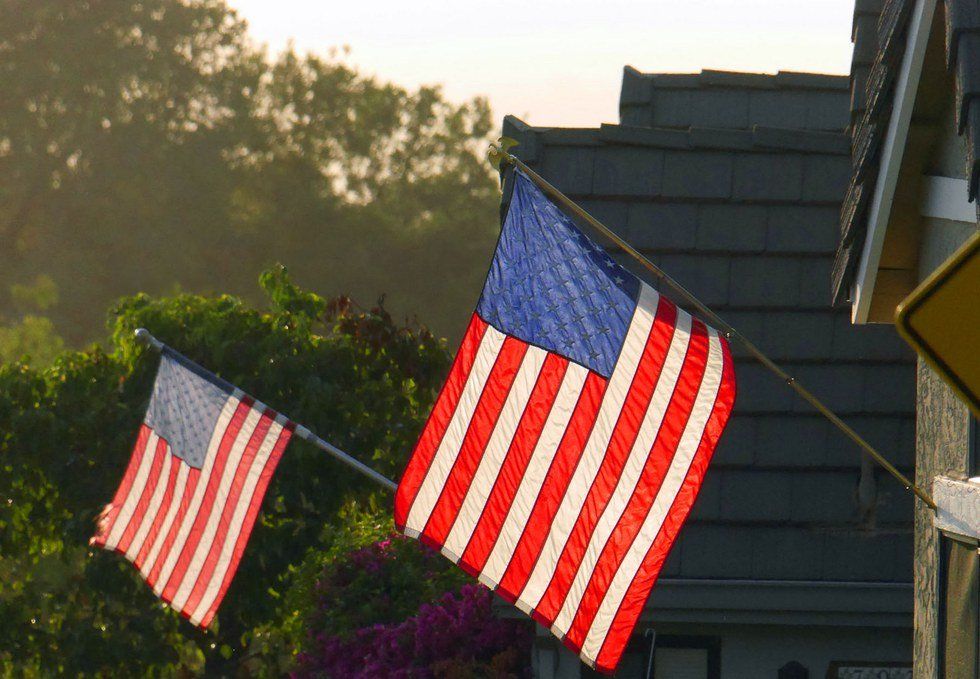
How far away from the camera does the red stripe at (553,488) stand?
6.38m

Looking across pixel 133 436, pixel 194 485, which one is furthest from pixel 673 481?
pixel 133 436

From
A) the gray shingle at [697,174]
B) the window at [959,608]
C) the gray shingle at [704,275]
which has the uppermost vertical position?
the gray shingle at [697,174]

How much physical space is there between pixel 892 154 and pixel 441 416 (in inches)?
89.2

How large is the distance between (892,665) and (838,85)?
182 inches

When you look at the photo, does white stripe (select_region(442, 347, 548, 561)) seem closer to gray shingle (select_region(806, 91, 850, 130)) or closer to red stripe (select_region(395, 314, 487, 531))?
red stripe (select_region(395, 314, 487, 531))

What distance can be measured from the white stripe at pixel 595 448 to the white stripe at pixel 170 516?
4.19 m

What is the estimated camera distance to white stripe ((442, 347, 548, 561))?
6527 mm

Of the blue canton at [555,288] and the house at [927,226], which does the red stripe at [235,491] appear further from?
the house at [927,226]

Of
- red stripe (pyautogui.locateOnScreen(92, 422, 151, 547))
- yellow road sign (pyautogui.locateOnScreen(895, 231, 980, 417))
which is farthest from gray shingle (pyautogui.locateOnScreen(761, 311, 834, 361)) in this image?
yellow road sign (pyautogui.locateOnScreen(895, 231, 980, 417))

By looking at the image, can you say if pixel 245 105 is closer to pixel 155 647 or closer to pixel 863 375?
pixel 155 647

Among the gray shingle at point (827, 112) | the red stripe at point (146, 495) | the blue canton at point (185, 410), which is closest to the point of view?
the blue canton at point (185, 410)

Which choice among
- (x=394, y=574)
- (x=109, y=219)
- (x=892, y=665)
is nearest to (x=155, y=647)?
(x=394, y=574)

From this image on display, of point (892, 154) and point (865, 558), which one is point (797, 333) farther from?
point (892, 154)

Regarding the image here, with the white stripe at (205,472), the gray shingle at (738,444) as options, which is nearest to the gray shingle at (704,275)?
the gray shingle at (738,444)
